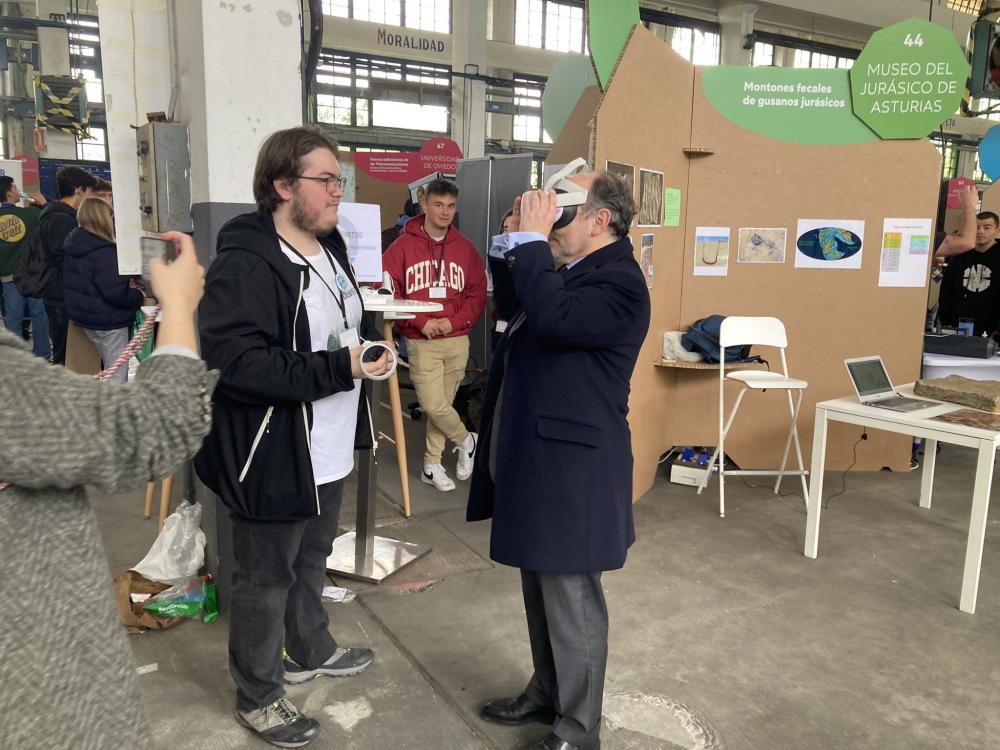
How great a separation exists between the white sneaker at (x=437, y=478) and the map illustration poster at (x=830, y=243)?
8.11 ft

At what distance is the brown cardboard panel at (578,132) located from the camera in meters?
3.62

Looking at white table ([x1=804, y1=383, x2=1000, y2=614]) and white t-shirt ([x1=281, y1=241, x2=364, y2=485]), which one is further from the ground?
white t-shirt ([x1=281, y1=241, x2=364, y2=485])

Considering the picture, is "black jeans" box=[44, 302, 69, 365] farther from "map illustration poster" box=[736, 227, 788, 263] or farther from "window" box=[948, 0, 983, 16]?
"window" box=[948, 0, 983, 16]

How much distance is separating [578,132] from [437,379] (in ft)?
5.05

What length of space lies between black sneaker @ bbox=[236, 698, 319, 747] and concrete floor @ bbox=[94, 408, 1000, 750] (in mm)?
49

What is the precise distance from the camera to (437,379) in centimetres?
429

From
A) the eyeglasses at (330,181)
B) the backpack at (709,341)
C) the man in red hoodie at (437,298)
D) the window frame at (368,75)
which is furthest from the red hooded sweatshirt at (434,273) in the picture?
the window frame at (368,75)

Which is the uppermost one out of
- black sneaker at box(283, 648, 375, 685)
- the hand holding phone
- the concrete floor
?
the hand holding phone

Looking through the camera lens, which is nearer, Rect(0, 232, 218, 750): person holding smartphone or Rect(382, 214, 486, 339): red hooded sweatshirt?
Rect(0, 232, 218, 750): person holding smartphone

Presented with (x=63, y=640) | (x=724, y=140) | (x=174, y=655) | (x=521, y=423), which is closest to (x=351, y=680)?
(x=174, y=655)

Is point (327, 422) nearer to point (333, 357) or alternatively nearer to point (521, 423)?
point (333, 357)

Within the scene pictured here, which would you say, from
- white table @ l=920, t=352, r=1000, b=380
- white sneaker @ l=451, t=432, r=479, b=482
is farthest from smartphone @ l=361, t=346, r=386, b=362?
white table @ l=920, t=352, r=1000, b=380

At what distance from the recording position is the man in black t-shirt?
17.4 ft

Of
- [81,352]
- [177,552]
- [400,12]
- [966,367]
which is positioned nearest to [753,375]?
[966,367]
